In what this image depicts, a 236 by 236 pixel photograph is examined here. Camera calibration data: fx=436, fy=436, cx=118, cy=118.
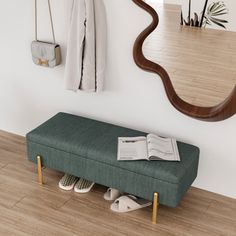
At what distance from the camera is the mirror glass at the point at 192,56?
2.35 meters

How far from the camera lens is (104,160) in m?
2.41

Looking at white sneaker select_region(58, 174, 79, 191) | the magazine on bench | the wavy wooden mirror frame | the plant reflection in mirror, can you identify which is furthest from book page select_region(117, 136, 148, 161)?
the plant reflection in mirror

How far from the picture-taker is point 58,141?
254 centimetres

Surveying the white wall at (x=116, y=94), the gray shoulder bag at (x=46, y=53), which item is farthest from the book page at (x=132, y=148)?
the gray shoulder bag at (x=46, y=53)

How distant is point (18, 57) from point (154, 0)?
1062 mm

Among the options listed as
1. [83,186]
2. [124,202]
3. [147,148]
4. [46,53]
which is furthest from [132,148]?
[46,53]

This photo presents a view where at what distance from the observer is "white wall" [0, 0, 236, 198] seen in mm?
2471

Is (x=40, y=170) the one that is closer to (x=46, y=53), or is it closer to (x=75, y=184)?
(x=75, y=184)

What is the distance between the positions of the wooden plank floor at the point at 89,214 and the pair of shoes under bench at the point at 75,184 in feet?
0.12

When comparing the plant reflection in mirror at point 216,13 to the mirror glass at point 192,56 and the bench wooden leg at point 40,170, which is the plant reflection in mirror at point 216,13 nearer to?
the mirror glass at point 192,56

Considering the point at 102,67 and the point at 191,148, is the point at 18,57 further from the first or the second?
the point at 191,148

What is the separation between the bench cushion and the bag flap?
0.39 m

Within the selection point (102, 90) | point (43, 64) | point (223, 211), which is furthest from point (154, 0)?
point (223, 211)

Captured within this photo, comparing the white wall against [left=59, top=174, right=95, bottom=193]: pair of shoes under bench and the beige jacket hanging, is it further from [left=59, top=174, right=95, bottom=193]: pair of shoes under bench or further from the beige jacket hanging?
A: [left=59, top=174, right=95, bottom=193]: pair of shoes under bench
